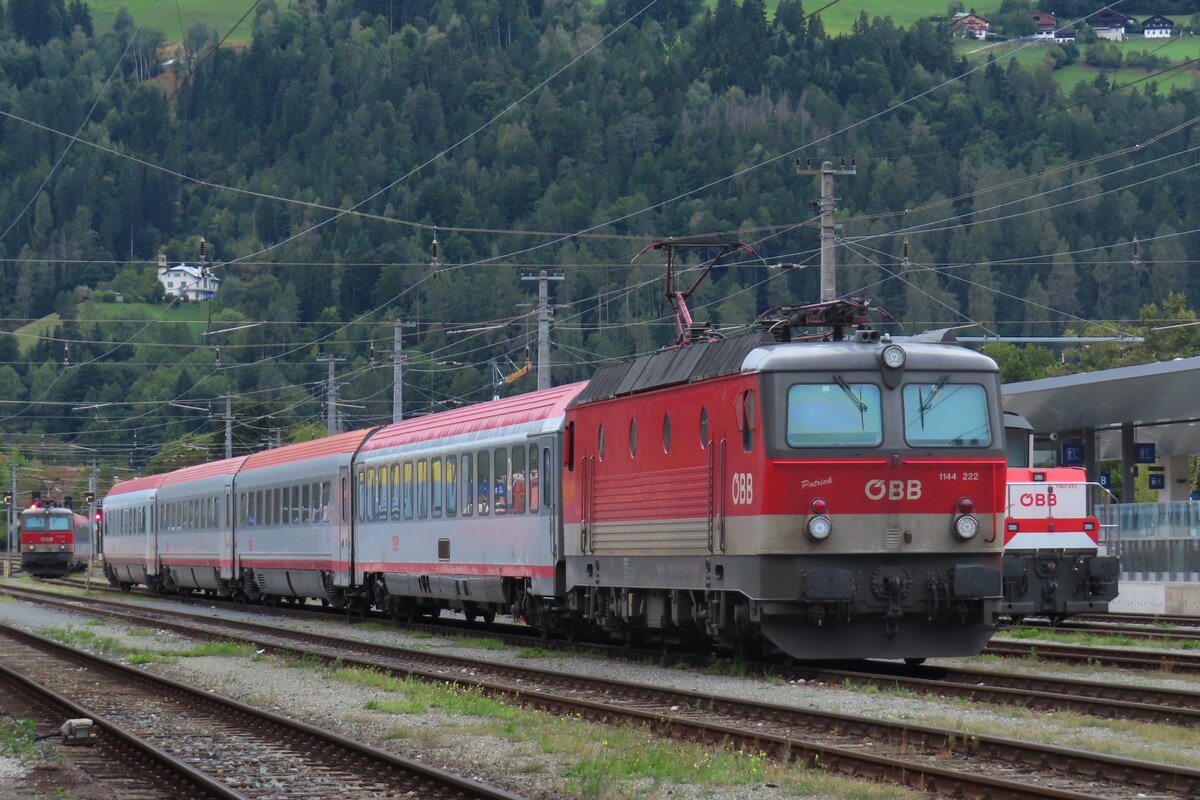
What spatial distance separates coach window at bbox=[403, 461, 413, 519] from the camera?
3216 centimetres

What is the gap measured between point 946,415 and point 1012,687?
2.90m

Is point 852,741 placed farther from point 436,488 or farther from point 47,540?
point 47,540

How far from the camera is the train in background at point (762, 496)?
62.2ft

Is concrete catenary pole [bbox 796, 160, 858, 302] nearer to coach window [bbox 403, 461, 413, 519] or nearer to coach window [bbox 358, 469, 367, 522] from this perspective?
coach window [bbox 403, 461, 413, 519]

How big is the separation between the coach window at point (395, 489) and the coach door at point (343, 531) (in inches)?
111

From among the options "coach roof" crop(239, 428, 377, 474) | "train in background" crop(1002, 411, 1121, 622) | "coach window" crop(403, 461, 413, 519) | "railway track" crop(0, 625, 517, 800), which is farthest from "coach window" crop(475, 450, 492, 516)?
"coach roof" crop(239, 428, 377, 474)

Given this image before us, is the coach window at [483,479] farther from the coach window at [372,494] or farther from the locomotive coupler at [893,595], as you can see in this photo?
the locomotive coupler at [893,595]

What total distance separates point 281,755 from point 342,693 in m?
5.26

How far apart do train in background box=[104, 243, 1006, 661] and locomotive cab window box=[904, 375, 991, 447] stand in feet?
0.07

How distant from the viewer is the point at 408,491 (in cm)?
3234

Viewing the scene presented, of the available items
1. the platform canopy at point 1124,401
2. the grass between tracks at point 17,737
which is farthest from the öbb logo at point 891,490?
the platform canopy at point 1124,401

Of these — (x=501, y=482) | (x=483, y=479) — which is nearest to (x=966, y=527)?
(x=501, y=482)

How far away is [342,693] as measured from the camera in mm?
20453

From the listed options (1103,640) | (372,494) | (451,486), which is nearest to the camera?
(1103,640)
